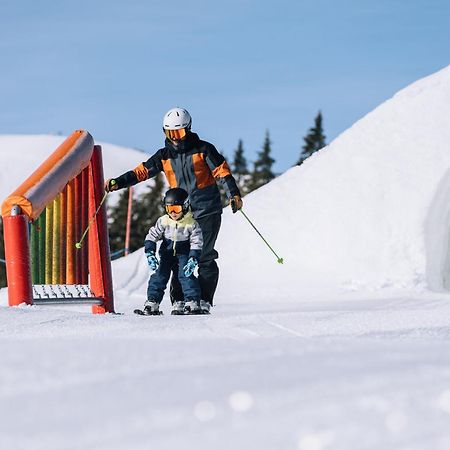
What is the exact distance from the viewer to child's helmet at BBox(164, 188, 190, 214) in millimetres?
6492

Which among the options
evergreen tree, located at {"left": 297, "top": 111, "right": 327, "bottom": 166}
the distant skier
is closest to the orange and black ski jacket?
the distant skier

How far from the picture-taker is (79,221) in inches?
304

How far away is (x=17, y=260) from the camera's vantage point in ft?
21.3

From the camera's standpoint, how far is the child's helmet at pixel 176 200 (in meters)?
6.49

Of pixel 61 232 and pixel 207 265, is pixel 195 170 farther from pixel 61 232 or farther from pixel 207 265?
pixel 61 232

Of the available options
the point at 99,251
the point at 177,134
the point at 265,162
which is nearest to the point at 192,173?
the point at 177,134

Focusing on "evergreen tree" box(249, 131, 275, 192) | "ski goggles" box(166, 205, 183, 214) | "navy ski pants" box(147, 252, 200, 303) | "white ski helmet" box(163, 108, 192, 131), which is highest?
"evergreen tree" box(249, 131, 275, 192)

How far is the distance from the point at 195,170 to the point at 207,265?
30.9 inches

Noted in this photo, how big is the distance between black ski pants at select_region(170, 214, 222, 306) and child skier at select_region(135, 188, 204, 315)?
6.4 inches

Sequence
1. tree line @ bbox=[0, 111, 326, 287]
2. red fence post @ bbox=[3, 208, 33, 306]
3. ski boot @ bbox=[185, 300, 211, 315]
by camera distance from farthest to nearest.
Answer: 1. tree line @ bbox=[0, 111, 326, 287]
2. ski boot @ bbox=[185, 300, 211, 315]
3. red fence post @ bbox=[3, 208, 33, 306]

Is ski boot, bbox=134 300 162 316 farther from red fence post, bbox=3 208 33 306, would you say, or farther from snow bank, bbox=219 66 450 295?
snow bank, bbox=219 66 450 295

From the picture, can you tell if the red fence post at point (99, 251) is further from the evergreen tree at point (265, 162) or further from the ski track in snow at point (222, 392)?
the evergreen tree at point (265, 162)

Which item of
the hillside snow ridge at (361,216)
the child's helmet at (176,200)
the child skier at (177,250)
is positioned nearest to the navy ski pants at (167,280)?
the child skier at (177,250)

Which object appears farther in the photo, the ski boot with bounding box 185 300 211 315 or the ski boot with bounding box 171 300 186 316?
the ski boot with bounding box 171 300 186 316
